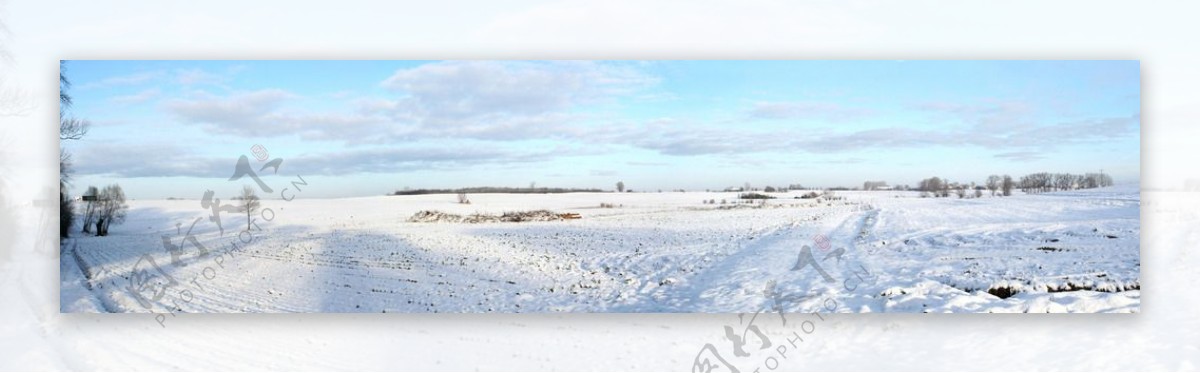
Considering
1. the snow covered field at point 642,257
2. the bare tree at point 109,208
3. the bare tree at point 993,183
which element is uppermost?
the bare tree at point 993,183

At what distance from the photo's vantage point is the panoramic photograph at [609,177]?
7.47 meters

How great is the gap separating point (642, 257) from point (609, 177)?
0.90 meters

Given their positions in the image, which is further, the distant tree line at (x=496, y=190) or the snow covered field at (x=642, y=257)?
the distant tree line at (x=496, y=190)

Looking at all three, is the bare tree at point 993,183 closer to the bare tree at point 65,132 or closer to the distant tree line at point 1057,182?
the distant tree line at point 1057,182

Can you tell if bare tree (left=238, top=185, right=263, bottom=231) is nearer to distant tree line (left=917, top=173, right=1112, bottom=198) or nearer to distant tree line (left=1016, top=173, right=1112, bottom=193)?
distant tree line (left=917, top=173, right=1112, bottom=198)

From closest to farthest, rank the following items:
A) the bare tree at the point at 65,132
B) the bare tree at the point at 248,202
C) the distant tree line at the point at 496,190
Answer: the bare tree at the point at 65,132 → the bare tree at the point at 248,202 → the distant tree line at the point at 496,190

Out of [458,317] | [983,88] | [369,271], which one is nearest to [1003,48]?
[983,88]

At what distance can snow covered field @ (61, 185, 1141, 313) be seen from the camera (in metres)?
7.43

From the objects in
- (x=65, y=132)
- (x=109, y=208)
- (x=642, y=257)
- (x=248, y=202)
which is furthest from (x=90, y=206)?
(x=642, y=257)

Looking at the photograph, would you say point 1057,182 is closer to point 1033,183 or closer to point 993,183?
point 1033,183

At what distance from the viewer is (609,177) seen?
7.86 metres

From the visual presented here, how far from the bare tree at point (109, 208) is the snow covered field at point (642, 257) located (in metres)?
0.09

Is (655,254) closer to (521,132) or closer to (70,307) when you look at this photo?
(521,132)

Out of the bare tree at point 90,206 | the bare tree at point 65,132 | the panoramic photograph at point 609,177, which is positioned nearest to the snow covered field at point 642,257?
the panoramic photograph at point 609,177
